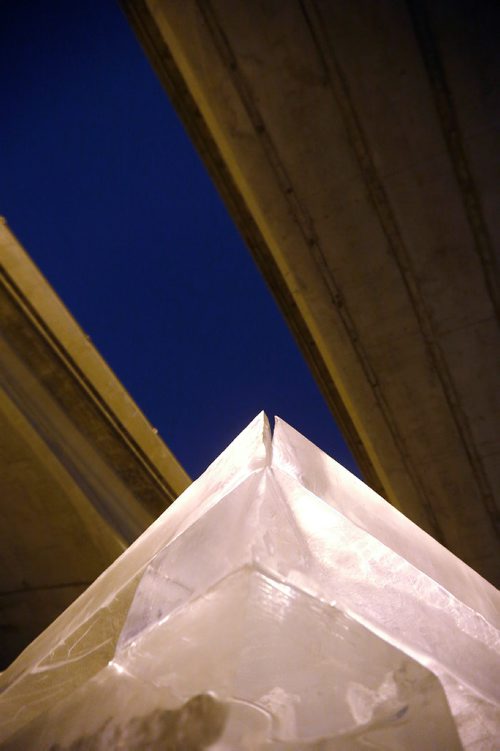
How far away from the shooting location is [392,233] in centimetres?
409

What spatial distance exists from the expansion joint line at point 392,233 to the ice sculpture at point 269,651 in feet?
10.4

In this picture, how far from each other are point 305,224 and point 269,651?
3.68 meters

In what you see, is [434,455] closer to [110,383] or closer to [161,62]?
[110,383]

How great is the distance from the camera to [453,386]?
4723 millimetres

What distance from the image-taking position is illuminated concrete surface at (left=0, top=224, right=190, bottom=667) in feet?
13.9

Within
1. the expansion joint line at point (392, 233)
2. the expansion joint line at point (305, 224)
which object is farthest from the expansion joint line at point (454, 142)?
the expansion joint line at point (305, 224)

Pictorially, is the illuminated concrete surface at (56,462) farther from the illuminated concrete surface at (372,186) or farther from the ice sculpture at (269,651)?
the ice sculpture at (269,651)

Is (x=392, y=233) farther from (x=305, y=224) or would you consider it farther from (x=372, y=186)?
(x=305, y=224)

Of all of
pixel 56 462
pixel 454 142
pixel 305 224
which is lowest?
pixel 56 462

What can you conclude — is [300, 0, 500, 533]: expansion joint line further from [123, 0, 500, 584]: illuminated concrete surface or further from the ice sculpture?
the ice sculpture

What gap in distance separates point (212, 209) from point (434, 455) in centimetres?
725

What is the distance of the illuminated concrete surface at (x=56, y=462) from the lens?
423 cm

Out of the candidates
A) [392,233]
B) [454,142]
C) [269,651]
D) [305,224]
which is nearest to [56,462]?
[305,224]

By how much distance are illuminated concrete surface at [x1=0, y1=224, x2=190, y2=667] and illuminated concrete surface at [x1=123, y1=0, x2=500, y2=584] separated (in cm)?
155
